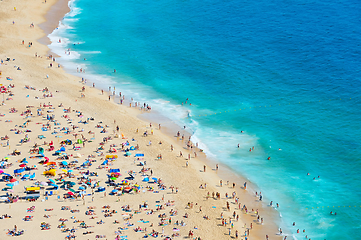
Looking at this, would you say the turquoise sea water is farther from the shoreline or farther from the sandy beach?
the sandy beach

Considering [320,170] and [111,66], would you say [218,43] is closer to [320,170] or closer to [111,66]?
[111,66]

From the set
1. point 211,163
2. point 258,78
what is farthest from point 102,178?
point 258,78

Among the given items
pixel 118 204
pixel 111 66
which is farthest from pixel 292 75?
pixel 118 204

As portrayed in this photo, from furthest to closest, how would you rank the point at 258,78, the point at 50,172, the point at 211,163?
1. the point at 258,78
2. the point at 211,163
3. the point at 50,172

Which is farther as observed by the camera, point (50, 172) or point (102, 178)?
point (102, 178)

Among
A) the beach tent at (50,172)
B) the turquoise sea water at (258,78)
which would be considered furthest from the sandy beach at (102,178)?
the turquoise sea water at (258,78)

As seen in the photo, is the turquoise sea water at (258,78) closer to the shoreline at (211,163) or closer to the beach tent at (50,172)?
the shoreline at (211,163)

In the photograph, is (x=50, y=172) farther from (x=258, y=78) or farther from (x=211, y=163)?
(x=258, y=78)
